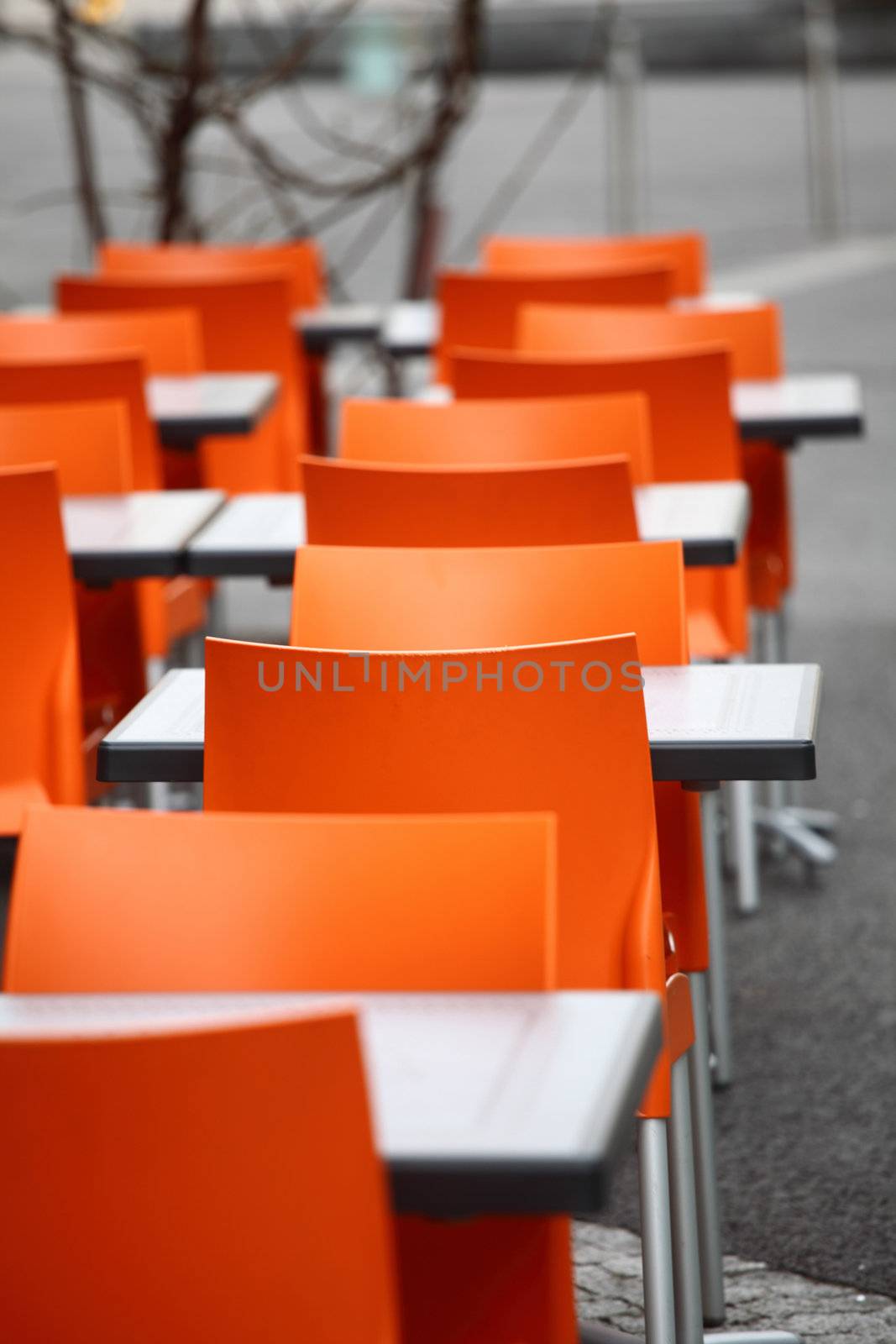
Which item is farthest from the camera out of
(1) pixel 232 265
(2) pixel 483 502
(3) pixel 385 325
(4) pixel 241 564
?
(1) pixel 232 265

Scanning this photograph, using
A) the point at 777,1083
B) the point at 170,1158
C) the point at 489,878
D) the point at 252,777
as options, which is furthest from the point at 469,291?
the point at 170,1158

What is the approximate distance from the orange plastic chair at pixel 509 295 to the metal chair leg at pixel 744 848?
154cm

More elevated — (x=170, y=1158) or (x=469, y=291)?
(x=469, y=291)

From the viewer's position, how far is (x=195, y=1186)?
4.33 feet

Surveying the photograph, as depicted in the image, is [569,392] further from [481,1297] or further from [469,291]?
[481,1297]

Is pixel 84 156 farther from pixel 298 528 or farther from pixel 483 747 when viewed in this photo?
pixel 483 747

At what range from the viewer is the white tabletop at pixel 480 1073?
4.31ft

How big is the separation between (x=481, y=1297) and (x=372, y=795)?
488 millimetres

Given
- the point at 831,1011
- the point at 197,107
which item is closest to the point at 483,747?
the point at 831,1011

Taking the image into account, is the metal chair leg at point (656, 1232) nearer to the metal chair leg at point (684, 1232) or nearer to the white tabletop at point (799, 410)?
the metal chair leg at point (684, 1232)

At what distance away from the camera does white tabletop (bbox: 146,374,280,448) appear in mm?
4156

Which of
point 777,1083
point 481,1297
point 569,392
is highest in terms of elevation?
point 569,392

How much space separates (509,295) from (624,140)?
679 centimetres

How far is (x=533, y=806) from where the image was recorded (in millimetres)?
1982
